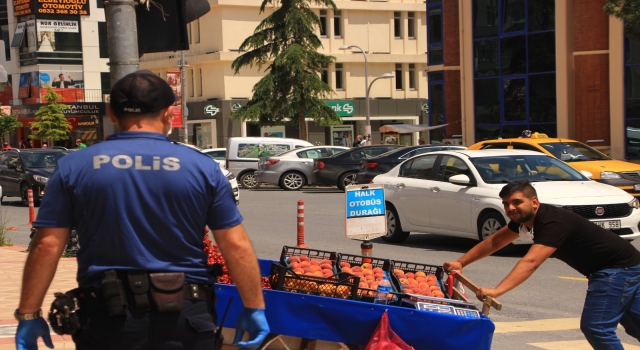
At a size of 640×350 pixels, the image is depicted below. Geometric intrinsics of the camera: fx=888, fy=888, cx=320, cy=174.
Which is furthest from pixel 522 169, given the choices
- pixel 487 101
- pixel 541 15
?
pixel 487 101

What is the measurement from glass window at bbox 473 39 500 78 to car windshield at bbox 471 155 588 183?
23.2 m

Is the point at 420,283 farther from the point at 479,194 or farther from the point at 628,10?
the point at 628,10

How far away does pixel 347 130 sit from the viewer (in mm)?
60750

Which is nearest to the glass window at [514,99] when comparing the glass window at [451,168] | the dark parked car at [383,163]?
the dark parked car at [383,163]

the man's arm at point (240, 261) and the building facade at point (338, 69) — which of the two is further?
the building facade at point (338, 69)

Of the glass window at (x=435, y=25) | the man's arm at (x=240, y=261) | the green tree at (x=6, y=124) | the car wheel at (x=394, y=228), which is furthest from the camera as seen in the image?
the green tree at (x=6, y=124)

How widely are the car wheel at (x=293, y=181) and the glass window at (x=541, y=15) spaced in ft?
39.9

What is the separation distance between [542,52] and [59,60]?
40.7 metres

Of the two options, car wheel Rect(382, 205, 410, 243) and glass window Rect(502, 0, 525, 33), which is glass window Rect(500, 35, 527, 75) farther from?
car wheel Rect(382, 205, 410, 243)

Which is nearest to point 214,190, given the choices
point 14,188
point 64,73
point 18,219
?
point 18,219

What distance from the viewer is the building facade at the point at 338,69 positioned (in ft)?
186

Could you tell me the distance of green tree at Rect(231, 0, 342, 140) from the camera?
42.9 m

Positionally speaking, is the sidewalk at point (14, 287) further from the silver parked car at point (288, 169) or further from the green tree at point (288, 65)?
the green tree at point (288, 65)

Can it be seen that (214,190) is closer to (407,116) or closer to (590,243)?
(590,243)
